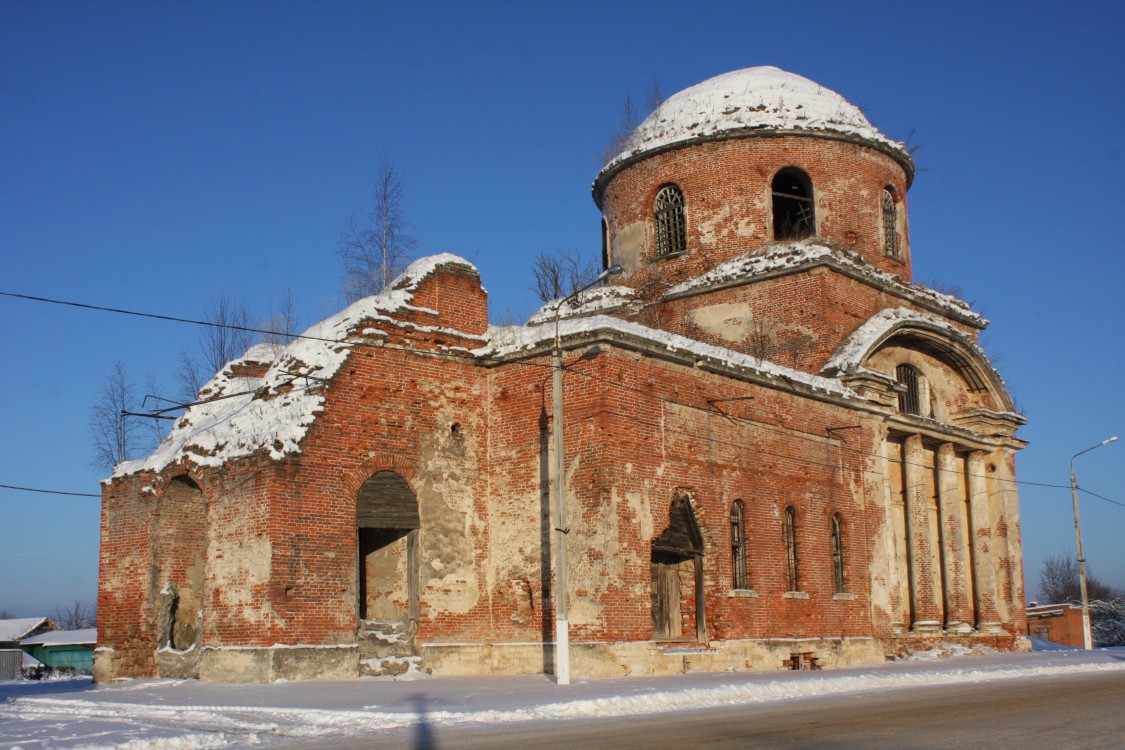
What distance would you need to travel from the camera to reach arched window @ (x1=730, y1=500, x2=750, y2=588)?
2052 centimetres

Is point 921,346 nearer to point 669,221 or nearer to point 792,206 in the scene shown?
point 792,206

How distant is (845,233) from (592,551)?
12489 mm

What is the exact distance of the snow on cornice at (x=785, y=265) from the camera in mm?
25062

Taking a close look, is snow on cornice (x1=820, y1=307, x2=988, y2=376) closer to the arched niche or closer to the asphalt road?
the asphalt road

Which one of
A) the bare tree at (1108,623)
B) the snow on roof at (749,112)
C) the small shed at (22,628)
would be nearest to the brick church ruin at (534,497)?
the snow on roof at (749,112)

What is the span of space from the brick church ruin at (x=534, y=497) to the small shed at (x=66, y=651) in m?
28.0

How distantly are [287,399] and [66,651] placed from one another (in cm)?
3432

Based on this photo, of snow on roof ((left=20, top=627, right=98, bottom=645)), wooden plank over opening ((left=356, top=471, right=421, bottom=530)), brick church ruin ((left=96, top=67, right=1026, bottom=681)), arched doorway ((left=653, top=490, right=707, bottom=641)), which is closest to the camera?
brick church ruin ((left=96, top=67, right=1026, bottom=681))

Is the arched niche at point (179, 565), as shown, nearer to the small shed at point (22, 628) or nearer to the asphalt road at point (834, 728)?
the asphalt road at point (834, 728)

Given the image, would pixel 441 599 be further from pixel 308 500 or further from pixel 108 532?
pixel 108 532

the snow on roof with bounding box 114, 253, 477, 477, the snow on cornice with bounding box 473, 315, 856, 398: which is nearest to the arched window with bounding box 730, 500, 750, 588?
the snow on cornice with bounding box 473, 315, 856, 398

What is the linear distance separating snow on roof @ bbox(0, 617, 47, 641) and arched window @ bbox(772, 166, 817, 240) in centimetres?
4294

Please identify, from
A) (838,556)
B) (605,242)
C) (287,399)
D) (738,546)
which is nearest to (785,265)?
(605,242)

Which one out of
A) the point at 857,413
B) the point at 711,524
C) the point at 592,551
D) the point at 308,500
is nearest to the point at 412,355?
the point at 308,500
